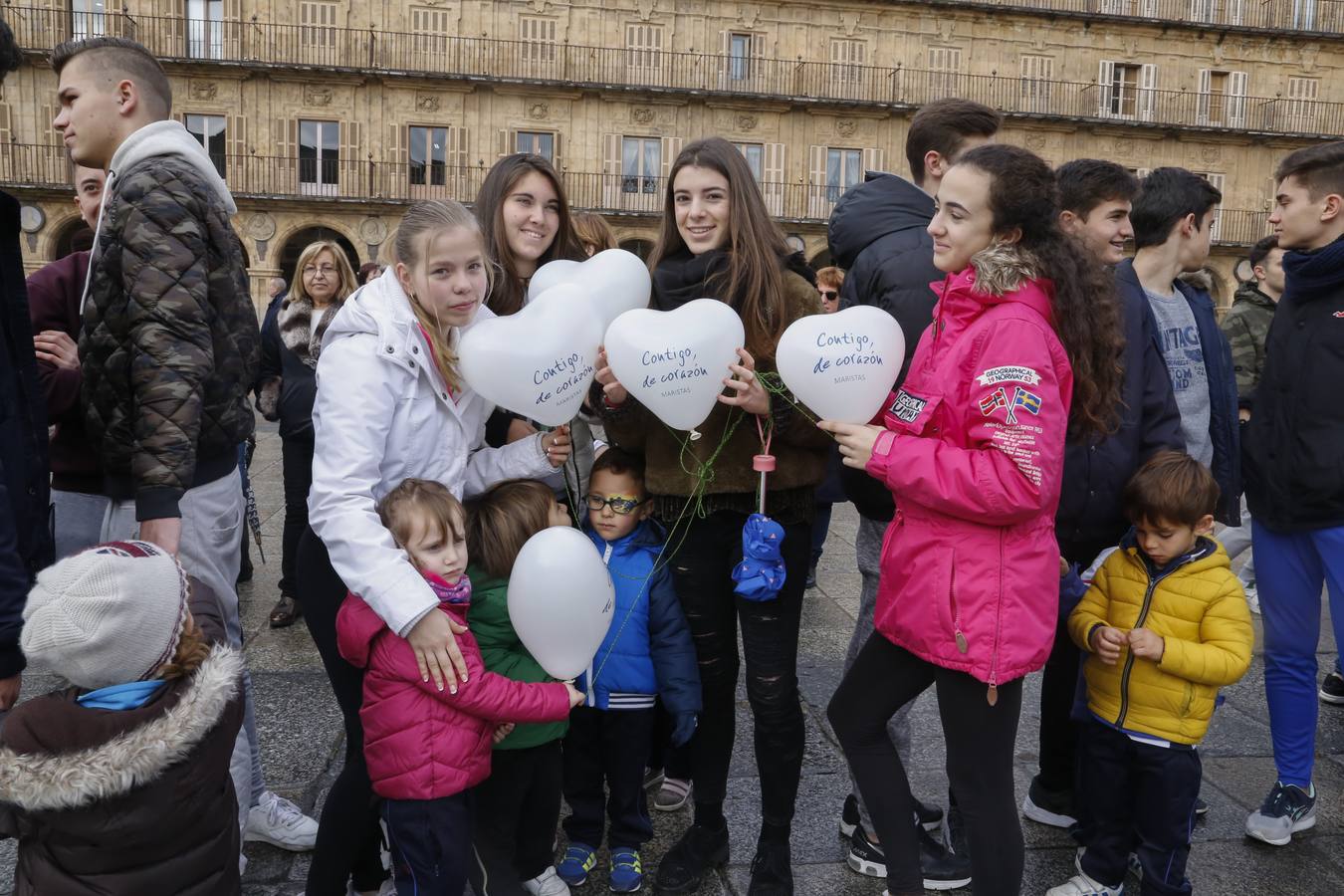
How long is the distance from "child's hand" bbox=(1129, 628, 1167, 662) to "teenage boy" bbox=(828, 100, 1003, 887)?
26.4 inches

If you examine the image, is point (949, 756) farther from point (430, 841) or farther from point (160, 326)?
point (160, 326)

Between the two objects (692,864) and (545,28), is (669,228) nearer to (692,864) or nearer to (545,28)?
(692,864)

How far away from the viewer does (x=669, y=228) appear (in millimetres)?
2801

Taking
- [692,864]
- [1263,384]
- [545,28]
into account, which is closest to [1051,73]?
[545,28]

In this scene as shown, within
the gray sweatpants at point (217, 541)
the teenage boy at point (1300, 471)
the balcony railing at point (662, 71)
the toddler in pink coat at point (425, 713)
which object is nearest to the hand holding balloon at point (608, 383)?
the toddler in pink coat at point (425, 713)

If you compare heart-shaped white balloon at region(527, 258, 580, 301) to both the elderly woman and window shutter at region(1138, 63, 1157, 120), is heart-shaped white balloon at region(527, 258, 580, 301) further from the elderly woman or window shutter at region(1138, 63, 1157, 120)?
window shutter at region(1138, 63, 1157, 120)

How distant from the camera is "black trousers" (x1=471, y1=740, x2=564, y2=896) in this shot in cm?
252

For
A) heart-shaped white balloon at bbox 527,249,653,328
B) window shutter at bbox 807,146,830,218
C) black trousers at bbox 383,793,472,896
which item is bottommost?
black trousers at bbox 383,793,472,896

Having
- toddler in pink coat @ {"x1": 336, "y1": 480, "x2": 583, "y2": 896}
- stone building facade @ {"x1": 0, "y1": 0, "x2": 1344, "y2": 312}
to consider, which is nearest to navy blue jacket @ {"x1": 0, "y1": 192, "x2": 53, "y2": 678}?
toddler in pink coat @ {"x1": 336, "y1": 480, "x2": 583, "y2": 896}

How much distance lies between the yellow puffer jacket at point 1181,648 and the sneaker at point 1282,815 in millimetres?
608

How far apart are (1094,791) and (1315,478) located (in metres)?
1.21

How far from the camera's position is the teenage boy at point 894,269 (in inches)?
109

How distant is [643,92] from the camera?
74.7ft

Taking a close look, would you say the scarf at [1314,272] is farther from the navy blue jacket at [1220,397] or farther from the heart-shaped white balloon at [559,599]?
the heart-shaped white balloon at [559,599]
